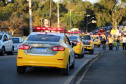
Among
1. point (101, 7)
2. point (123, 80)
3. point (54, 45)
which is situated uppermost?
point (101, 7)

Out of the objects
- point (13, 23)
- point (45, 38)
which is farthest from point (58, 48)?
point (13, 23)

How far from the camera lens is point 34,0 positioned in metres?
120

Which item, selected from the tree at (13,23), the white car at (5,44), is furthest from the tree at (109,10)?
the white car at (5,44)

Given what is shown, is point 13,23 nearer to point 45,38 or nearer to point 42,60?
point 45,38

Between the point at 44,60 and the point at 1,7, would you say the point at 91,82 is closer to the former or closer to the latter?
the point at 44,60

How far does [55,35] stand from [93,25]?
4260 inches

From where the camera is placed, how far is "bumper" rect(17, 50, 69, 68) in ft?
36.2

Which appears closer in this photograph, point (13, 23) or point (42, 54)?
point (42, 54)

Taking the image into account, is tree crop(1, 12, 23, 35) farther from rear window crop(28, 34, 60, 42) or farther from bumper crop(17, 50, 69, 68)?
bumper crop(17, 50, 69, 68)

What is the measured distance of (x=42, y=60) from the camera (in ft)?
36.2

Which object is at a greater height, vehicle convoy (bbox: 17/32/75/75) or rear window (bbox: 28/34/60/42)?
rear window (bbox: 28/34/60/42)

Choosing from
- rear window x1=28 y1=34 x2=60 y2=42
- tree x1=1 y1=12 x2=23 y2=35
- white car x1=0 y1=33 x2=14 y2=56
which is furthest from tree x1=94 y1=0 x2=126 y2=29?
rear window x1=28 y1=34 x2=60 y2=42

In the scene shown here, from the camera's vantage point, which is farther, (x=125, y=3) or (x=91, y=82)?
(x=125, y=3)

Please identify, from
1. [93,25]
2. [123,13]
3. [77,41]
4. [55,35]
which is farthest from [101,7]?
[55,35]
